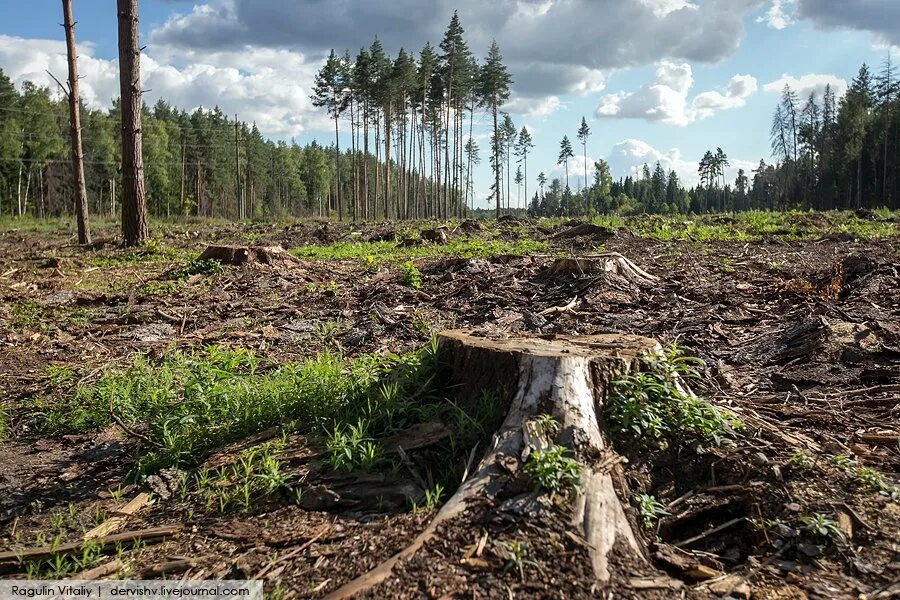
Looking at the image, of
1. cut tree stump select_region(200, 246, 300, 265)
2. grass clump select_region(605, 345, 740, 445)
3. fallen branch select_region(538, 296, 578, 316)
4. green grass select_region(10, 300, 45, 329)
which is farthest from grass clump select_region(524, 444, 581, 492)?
cut tree stump select_region(200, 246, 300, 265)

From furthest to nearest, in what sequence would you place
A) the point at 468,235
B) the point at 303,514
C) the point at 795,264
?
the point at 468,235 → the point at 795,264 → the point at 303,514

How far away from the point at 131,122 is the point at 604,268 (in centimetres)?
1051

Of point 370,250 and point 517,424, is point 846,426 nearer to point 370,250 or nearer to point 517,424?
point 517,424

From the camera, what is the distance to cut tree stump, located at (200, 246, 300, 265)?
1047cm

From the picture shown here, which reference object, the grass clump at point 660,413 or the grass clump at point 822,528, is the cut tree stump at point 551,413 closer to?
the grass clump at point 660,413

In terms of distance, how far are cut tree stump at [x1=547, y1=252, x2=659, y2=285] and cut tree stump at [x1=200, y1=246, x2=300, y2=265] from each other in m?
5.06

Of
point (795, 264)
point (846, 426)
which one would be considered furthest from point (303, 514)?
point (795, 264)

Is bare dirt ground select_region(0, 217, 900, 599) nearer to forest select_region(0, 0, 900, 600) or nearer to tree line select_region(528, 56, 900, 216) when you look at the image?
forest select_region(0, 0, 900, 600)

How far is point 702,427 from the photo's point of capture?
285cm

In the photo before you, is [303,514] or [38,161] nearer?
[303,514]

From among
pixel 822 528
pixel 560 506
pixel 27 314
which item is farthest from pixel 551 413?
pixel 27 314

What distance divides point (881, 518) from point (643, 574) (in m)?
1.03

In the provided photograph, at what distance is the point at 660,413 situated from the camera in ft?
9.57

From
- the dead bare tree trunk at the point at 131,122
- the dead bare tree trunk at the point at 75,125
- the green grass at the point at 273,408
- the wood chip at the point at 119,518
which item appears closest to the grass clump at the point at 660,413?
the green grass at the point at 273,408
